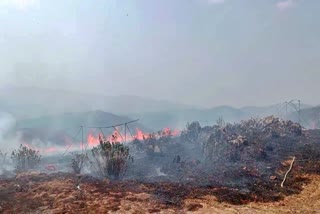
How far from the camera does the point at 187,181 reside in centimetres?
2550

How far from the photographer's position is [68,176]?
2522cm

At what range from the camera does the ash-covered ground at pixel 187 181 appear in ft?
61.9

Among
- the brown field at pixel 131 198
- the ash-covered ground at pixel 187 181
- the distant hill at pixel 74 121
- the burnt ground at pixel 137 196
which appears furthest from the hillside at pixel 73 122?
the brown field at pixel 131 198

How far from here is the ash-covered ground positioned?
1888 centimetres

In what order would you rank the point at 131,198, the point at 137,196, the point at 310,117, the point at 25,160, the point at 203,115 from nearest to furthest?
the point at 131,198, the point at 137,196, the point at 25,160, the point at 310,117, the point at 203,115

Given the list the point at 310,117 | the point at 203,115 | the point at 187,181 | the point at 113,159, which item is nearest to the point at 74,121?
the point at 310,117

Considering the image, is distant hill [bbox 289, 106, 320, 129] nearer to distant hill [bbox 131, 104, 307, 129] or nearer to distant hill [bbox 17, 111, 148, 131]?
distant hill [bbox 131, 104, 307, 129]

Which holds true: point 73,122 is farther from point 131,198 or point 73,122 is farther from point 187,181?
point 131,198

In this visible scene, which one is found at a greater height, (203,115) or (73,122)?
(73,122)

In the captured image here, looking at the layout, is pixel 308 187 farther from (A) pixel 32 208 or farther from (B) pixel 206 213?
(A) pixel 32 208

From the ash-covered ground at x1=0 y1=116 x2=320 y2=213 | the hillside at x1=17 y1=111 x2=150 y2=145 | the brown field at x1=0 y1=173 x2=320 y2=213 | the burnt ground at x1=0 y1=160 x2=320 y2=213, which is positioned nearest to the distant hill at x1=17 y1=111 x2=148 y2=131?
the hillside at x1=17 y1=111 x2=150 y2=145

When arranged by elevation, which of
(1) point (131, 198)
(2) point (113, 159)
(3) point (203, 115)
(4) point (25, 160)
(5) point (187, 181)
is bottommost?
(5) point (187, 181)

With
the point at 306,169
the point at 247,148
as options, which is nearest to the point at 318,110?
the point at 247,148

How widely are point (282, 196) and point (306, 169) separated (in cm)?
674
